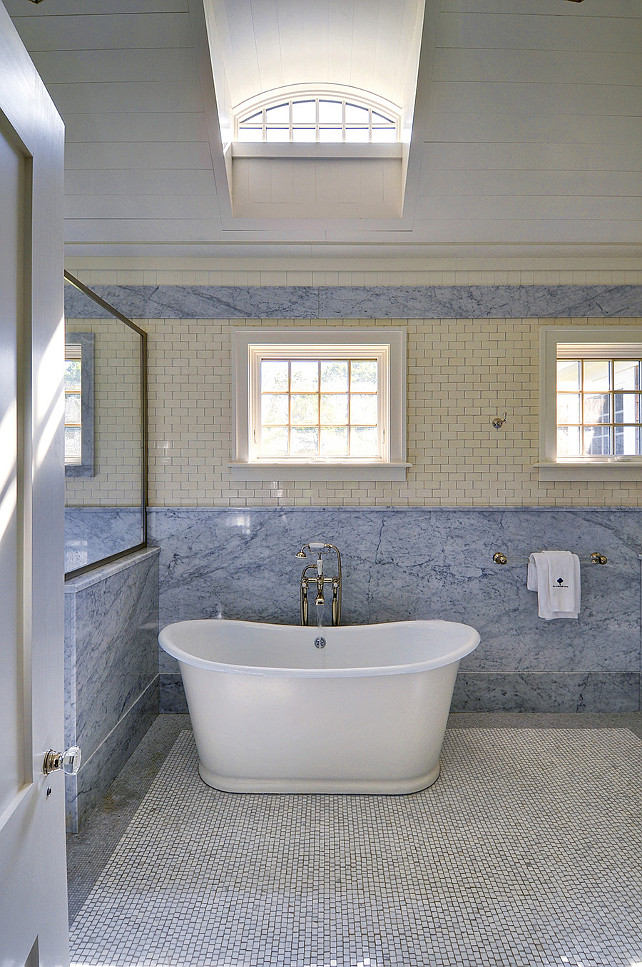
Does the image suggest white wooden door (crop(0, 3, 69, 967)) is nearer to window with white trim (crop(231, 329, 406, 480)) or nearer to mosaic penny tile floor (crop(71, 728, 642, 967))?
mosaic penny tile floor (crop(71, 728, 642, 967))

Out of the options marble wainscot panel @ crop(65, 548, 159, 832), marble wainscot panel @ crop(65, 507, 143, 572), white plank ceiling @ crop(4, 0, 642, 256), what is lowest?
marble wainscot panel @ crop(65, 548, 159, 832)

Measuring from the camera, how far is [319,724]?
2.74m

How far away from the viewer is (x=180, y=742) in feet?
10.9

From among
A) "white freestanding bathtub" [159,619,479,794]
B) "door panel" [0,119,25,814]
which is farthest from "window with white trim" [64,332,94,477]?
"door panel" [0,119,25,814]

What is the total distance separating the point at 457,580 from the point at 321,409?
132 cm

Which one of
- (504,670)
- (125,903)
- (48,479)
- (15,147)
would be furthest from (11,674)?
(504,670)

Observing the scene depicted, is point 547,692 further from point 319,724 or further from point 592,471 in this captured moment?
point 319,724

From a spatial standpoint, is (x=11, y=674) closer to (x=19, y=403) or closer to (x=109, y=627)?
(x=19, y=403)

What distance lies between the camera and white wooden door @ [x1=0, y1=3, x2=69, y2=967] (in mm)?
806

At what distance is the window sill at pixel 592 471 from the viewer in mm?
3686

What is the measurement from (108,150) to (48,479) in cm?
260

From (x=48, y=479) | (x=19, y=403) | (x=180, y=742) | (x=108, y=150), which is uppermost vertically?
(x=108, y=150)

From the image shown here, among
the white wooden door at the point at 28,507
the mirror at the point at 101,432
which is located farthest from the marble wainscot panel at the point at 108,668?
the white wooden door at the point at 28,507

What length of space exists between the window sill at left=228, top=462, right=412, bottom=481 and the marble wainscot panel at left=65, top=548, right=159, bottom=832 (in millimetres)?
714
